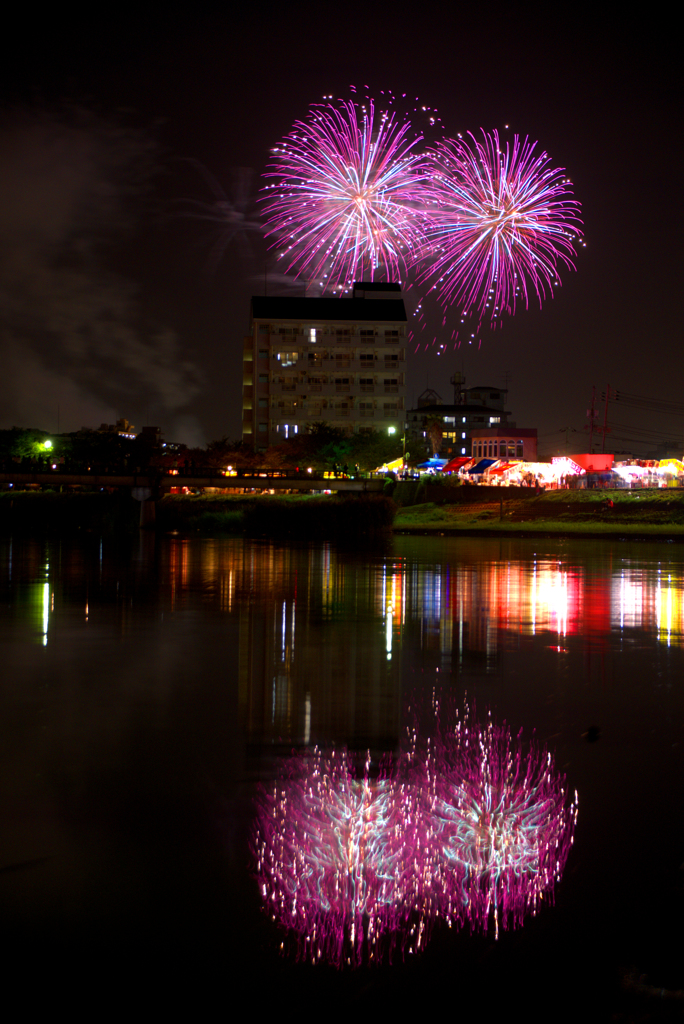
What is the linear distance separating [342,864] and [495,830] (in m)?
1.19

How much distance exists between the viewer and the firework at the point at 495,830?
4.73 metres

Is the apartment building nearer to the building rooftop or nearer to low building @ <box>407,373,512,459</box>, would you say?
the building rooftop

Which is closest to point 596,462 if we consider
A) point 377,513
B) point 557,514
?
point 557,514

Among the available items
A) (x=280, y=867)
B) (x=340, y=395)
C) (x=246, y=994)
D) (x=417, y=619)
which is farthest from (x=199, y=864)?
(x=340, y=395)

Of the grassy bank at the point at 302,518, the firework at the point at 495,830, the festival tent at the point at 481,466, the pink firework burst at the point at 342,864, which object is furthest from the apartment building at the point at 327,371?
the pink firework burst at the point at 342,864

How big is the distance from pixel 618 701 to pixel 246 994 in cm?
661

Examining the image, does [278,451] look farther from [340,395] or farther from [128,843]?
[128,843]

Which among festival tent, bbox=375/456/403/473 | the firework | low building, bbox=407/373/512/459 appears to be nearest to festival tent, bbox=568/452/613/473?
festival tent, bbox=375/456/403/473

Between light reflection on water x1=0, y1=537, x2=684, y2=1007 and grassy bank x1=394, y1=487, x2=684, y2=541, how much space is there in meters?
29.5

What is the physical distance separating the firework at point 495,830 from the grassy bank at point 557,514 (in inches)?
A: 1670

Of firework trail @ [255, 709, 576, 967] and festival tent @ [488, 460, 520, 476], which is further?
festival tent @ [488, 460, 520, 476]

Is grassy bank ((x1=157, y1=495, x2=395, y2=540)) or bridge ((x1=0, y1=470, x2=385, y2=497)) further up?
bridge ((x1=0, y1=470, x2=385, y2=497))

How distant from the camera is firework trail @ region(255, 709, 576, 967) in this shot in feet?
14.8

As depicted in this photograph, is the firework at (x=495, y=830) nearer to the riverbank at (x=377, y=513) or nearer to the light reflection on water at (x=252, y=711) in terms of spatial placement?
the light reflection on water at (x=252, y=711)
